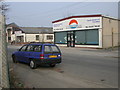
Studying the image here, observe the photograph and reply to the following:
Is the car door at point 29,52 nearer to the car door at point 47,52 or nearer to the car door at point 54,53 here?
the car door at point 47,52

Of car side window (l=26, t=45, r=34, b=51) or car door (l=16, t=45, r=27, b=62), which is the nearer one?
car side window (l=26, t=45, r=34, b=51)

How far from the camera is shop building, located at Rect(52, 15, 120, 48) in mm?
23797

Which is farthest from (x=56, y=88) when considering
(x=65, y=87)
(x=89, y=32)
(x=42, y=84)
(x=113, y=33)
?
(x=113, y=33)

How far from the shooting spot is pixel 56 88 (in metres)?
5.44

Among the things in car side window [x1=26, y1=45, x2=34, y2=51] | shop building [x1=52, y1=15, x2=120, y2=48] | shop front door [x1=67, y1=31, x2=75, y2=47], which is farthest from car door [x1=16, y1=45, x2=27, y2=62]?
shop front door [x1=67, y1=31, x2=75, y2=47]

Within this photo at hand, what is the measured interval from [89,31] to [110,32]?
3.67 meters

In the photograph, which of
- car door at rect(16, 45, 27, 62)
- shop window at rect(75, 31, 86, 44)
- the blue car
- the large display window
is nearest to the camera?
the blue car

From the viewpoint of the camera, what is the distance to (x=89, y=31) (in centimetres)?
2538

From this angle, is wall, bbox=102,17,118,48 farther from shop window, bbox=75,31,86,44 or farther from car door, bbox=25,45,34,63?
car door, bbox=25,45,34,63

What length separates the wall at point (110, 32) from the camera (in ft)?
78.9

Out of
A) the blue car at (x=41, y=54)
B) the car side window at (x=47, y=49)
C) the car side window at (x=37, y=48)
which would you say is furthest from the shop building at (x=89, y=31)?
the car side window at (x=37, y=48)

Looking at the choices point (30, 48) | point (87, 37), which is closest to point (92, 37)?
point (87, 37)

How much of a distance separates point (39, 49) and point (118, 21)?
24.1m

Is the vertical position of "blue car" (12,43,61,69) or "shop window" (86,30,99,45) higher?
"shop window" (86,30,99,45)
